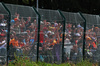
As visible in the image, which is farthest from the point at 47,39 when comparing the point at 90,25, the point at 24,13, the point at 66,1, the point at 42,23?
the point at 66,1

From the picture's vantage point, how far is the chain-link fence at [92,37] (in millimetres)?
13094

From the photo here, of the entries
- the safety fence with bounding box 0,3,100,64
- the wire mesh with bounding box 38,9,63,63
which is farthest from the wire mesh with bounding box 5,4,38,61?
the wire mesh with bounding box 38,9,63,63

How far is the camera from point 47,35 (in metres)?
11.2

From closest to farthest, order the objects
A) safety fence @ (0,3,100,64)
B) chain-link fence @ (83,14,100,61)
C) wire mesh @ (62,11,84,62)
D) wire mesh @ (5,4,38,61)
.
Answer: safety fence @ (0,3,100,64) → wire mesh @ (5,4,38,61) → wire mesh @ (62,11,84,62) → chain-link fence @ (83,14,100,61)

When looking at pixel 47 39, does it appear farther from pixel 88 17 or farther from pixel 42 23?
pixel 88 17

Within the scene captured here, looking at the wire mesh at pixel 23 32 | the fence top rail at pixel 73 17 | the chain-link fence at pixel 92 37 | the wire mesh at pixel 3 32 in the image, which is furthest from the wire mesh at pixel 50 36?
the chain-link fence at pixel 92 37

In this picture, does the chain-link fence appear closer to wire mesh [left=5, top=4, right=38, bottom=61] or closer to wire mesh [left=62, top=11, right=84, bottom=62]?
wire mesh [left=62, top=11, right=84, bottom=62]

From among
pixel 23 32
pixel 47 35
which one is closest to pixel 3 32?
pixel 23 32

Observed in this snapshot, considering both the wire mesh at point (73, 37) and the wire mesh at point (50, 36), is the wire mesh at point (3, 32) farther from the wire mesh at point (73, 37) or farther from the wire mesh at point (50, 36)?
the wire mesh at point (73, 37)

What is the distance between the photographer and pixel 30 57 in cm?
1055

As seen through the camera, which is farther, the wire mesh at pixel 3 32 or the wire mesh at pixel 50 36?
the wire mesh at pixel 50 36

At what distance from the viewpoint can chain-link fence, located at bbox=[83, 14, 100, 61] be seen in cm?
1309

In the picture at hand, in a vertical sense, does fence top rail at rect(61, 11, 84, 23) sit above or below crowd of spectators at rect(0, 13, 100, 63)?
above

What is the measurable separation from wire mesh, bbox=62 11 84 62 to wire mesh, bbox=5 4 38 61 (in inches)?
70.0
